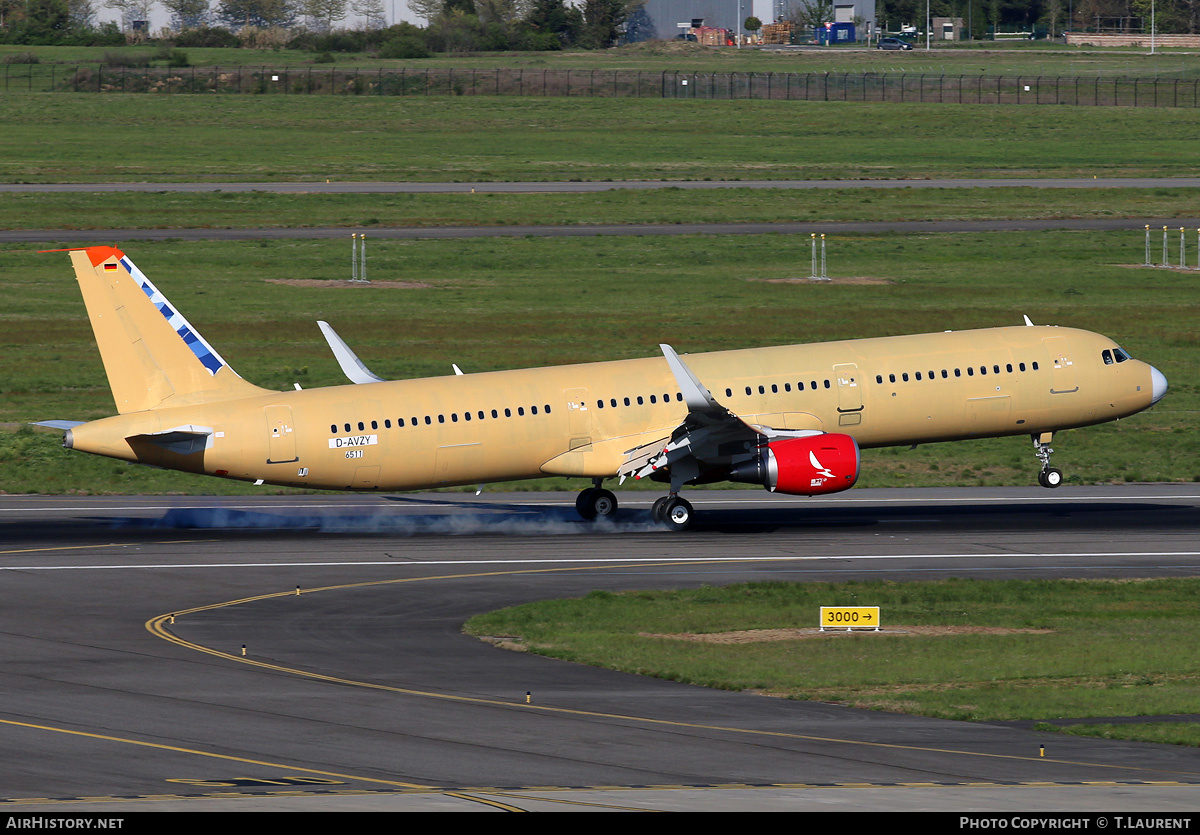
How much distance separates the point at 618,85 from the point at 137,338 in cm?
15729

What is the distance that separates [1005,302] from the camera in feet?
262

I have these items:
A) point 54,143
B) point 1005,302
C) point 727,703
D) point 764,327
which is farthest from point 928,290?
point 54,143

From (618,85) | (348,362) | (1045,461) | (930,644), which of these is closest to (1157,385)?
(1045,461)

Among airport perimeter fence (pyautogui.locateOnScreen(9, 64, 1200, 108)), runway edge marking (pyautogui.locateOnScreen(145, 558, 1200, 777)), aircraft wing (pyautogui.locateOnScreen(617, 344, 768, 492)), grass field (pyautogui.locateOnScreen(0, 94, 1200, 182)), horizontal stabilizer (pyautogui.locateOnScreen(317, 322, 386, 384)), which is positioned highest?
airport perimeter fence (pyautogui.locateOnScreen(9, 64, 1200, 108))

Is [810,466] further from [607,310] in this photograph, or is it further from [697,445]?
[607,310]

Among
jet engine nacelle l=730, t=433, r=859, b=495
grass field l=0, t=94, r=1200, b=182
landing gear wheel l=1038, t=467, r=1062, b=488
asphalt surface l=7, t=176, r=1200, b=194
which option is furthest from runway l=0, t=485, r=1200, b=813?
grass field l=0, t=94, r=1200, b=182

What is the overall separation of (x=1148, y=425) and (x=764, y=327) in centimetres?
2035

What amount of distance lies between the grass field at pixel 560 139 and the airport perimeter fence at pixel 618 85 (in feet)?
29.5

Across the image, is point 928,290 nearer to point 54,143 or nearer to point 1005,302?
point 1005,302

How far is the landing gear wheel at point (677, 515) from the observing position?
144ft

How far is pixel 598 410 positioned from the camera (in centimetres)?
4353

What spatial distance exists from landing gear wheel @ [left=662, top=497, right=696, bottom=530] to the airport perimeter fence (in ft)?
477

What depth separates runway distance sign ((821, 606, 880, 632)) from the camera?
1272 inches

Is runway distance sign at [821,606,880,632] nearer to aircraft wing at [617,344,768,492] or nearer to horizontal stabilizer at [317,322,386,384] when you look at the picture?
aircraft wing at [617,344,768,492]
